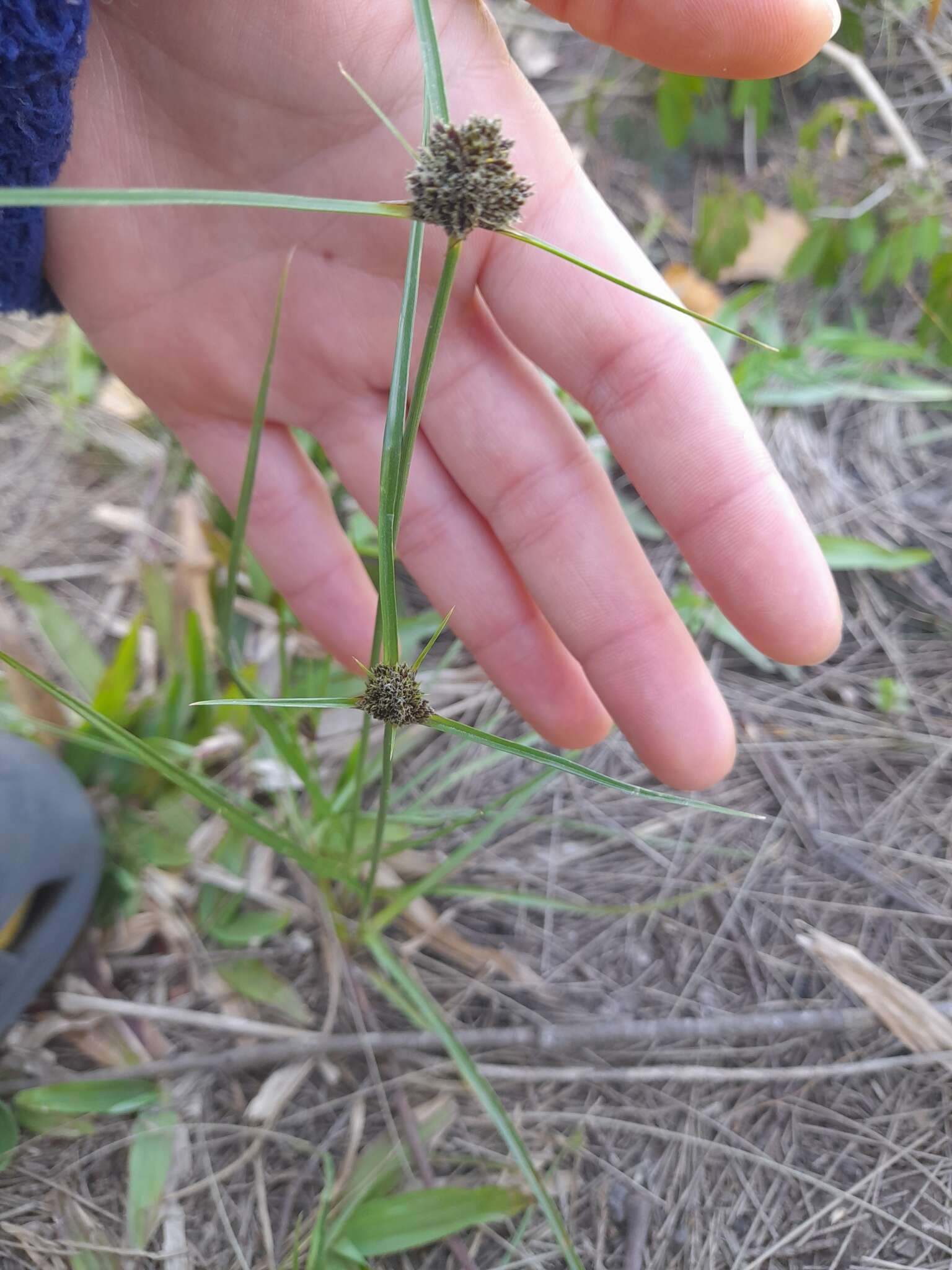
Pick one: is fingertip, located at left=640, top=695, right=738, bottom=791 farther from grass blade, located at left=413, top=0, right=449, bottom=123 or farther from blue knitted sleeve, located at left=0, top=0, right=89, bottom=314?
blue knitted sleeve, located at left=0, top=0, right=89, bottom=314

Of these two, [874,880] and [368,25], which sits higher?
[368,25]

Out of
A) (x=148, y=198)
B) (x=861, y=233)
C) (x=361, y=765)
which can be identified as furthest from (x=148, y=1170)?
(x=861, y=233)

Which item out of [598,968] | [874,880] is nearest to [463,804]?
[598,968]

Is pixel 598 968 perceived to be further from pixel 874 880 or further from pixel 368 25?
pixel 368 25

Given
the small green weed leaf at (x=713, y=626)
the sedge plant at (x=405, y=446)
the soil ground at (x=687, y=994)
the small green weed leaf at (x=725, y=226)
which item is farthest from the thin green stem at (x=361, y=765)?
the small green weed leaf at (x=725, y=226)

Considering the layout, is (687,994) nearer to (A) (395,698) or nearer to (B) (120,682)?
(A) (395,698)

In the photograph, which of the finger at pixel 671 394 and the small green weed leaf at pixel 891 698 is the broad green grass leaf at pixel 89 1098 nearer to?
the finger at pixel 671 394
